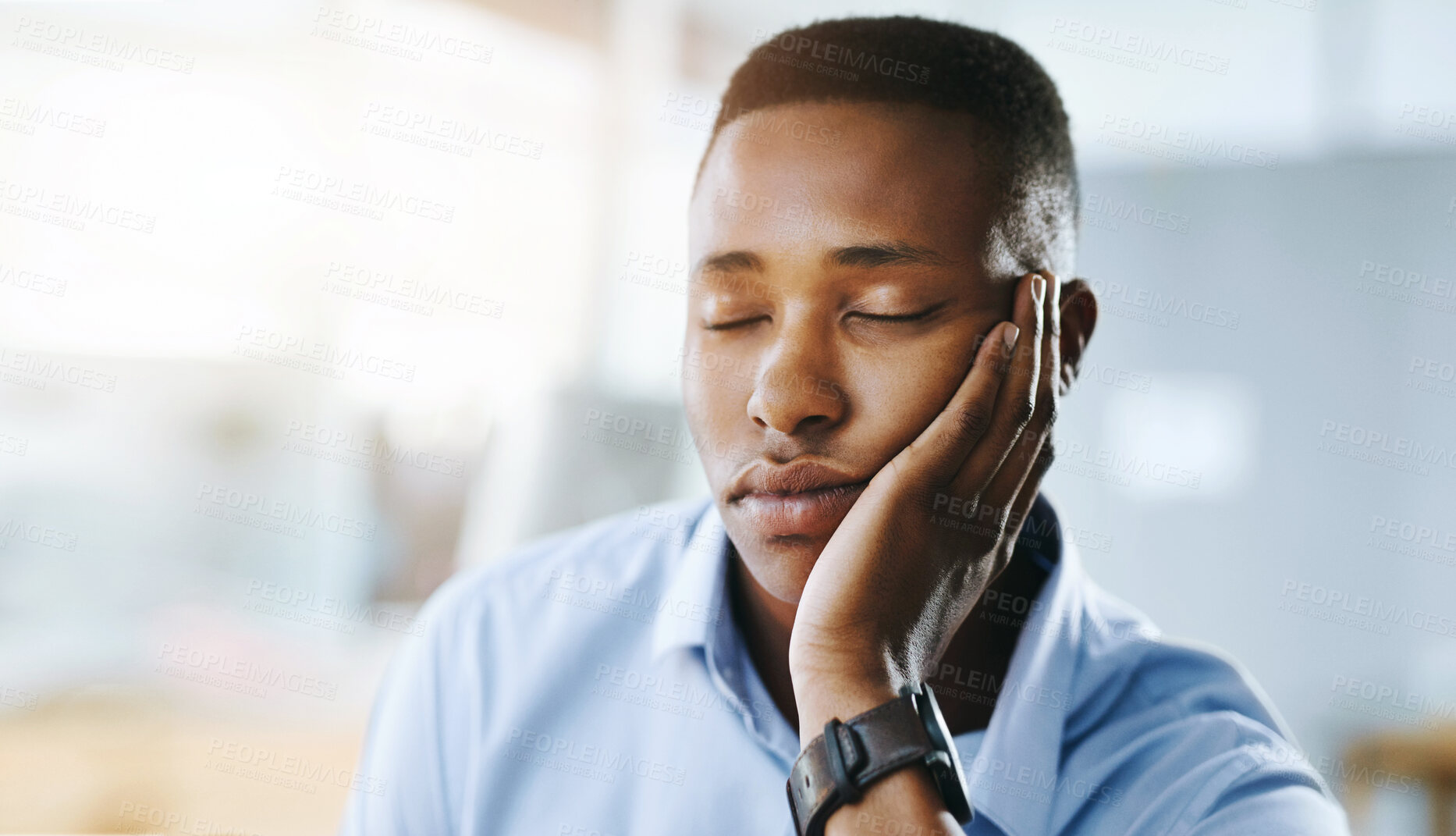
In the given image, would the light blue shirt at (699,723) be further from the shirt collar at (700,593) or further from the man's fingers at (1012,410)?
the man's fingers at (1012,410)

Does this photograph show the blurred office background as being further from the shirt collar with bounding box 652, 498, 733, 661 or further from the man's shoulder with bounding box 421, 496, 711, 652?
the shirt collar with bounding box 652, 498, 733, 661

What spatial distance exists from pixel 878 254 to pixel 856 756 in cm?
39

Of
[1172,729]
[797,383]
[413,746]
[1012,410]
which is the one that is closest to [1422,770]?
[1172,729]

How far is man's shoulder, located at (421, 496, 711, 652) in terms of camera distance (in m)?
1.01

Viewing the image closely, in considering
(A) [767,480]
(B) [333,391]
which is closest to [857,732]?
(A) [767,480]

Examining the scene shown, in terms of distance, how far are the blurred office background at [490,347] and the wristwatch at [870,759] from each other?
0.77 meters

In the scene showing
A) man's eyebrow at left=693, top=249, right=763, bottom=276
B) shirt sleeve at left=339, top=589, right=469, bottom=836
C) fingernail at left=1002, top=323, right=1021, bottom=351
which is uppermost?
man's eyebrow at left=693, top=249, right=763, bottom=276

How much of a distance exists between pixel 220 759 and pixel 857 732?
0.95 m

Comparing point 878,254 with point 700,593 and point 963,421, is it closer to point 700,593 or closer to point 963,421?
point 963,421

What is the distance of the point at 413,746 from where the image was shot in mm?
964

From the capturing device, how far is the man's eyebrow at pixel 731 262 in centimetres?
80

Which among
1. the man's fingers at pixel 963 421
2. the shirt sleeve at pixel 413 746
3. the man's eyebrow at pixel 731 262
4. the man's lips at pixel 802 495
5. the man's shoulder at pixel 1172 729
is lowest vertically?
the shirt sleeve at pixel 413 746

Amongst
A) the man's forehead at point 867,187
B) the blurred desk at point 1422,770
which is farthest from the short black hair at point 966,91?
the blurred desk at point 1422,770

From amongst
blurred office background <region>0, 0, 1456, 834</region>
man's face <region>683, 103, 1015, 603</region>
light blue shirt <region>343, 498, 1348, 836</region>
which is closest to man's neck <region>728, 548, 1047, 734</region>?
light blue shirt <region>343, 498, 1348, 836</region>
